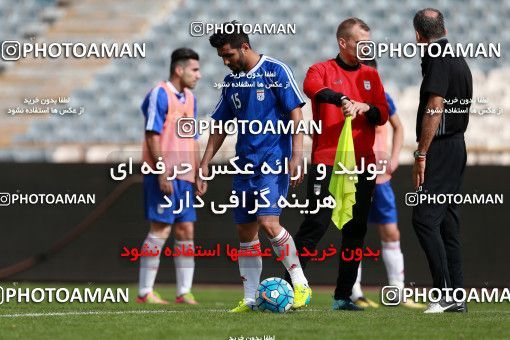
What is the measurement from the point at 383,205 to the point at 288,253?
2733 millimetres

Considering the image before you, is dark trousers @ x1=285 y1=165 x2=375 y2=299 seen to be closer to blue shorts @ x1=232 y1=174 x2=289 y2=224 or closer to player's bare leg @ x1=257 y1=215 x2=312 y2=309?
player's bare leg @ x1=257 y1=215 x2=312 y2=309

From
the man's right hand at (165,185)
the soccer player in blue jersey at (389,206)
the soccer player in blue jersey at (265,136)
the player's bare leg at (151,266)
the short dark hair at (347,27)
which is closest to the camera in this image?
the soccer player in blue jersey at (265,136)

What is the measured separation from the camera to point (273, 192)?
8273 mm

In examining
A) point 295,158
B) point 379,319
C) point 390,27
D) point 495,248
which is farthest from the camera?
point 390,27

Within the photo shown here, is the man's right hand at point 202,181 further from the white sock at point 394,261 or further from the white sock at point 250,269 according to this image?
the white sock at point 394,261

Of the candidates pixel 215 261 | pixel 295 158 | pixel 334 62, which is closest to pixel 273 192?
pixel 295 158

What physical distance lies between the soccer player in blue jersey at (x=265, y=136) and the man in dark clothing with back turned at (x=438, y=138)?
83cm

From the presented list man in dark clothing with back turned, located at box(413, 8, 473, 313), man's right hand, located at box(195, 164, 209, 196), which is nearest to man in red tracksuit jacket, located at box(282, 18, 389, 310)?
man in dark clothing with back turned, located at box(413, 8, 473, 313)

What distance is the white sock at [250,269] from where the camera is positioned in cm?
858

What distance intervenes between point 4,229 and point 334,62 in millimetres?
5551

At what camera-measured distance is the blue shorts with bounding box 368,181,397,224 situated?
35.5 feet

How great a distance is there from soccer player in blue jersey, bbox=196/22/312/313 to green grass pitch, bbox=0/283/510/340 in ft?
1.62

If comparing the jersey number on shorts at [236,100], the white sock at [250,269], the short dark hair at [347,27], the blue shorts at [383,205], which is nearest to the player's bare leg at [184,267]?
the blue shorts at [383,205]

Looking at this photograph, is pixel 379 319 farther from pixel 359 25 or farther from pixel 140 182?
pixel 140 182
